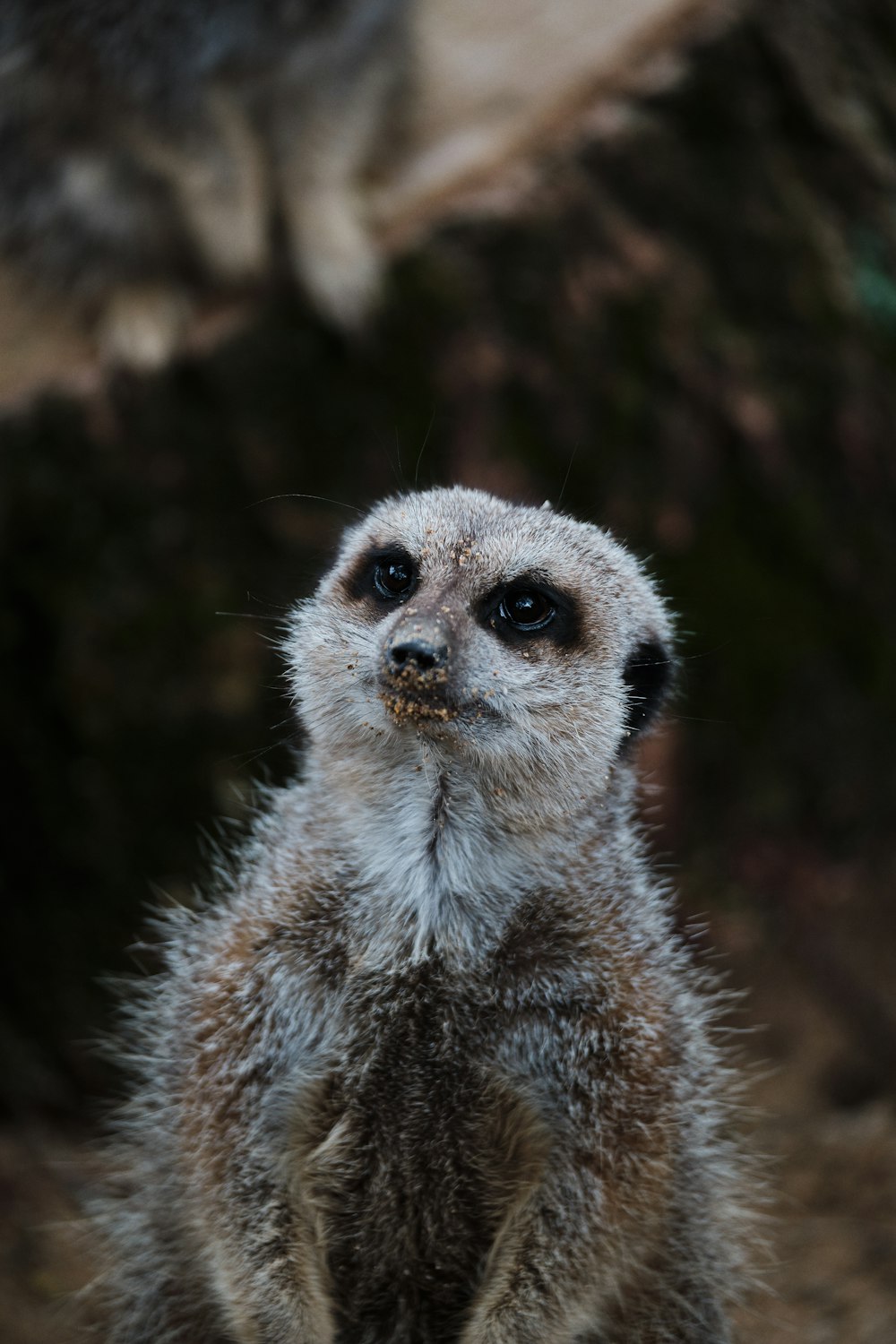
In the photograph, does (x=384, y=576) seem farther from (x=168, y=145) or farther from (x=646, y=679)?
(x=168, y=145)

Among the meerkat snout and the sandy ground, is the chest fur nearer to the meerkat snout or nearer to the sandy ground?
the meerkat snout

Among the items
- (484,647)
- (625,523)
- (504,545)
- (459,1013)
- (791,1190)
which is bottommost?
(791,1190)

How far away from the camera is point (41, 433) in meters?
4.62

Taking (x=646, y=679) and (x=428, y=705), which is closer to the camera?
(x=428, y=705)

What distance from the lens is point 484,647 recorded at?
2592 millimetres

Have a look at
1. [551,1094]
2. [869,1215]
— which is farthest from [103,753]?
[869,1215]

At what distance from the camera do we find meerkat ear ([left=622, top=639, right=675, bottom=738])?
2887mm

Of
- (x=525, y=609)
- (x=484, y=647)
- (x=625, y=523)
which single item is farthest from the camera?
(x=625, y=523)

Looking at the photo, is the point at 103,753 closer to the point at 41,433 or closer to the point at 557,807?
the point at 41,433

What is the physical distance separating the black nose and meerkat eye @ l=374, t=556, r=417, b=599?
0.34 metres

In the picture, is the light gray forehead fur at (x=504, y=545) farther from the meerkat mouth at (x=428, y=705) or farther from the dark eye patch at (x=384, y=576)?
the meerkat mouth at (x=428, y=705)

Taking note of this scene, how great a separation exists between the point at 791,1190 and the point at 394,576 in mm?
2790

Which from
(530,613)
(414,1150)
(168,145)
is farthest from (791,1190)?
(168,145)

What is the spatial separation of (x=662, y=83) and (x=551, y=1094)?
4.02m
